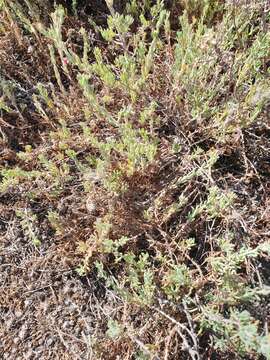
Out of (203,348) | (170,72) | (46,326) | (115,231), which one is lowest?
(203,348)

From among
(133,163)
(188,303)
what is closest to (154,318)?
(188,303)

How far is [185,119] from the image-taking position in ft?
6.16

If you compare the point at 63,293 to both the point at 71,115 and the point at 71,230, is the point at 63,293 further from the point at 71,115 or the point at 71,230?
the point at 71,115

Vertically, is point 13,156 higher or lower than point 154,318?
higher

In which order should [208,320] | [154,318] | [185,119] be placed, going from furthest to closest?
[185,119], [154,318], [208,320]

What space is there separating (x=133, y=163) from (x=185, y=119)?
1.17 ft

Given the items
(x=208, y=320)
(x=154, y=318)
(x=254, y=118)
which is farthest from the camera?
(x=254, y=118)

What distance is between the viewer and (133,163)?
65.6 inches

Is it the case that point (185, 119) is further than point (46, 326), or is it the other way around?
point (185, 119)

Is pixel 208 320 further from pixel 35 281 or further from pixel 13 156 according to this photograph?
pixel 13 156

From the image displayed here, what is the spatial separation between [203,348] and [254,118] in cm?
88

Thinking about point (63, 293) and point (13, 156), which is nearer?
point (63, 293)

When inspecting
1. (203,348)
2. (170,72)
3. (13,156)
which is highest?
(170,72)

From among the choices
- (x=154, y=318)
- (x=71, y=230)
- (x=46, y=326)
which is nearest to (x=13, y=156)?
(x=71, y=230)
